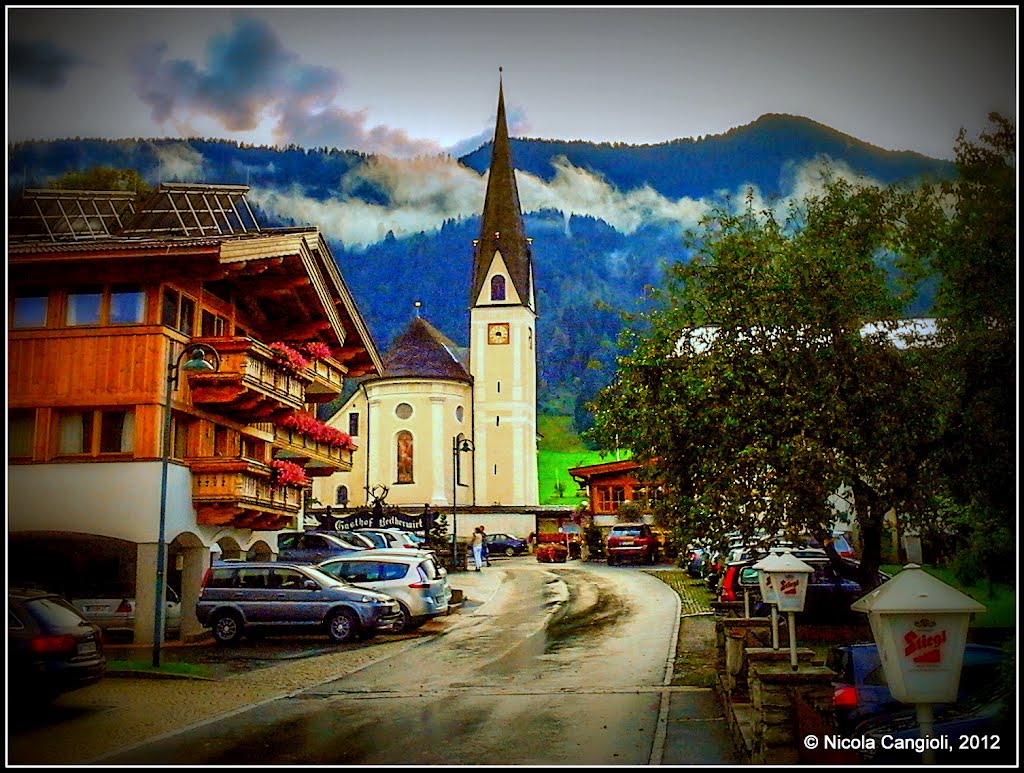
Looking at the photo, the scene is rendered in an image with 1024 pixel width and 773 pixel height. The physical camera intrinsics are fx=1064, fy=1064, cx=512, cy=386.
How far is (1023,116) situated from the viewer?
11578 millimetres

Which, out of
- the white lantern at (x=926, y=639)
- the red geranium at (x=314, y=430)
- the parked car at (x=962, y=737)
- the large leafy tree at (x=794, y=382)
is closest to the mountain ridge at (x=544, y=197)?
the large leafy tree at (x=794, y=382)

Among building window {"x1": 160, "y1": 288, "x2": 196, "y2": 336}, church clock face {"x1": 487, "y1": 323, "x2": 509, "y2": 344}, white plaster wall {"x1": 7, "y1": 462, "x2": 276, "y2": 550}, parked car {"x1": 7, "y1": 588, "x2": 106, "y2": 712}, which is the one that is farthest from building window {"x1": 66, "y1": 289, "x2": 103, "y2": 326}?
church clock face {"x1": 487, "y1": 323, "x2": 509, "y2": 344}

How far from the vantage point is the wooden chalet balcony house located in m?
21.9

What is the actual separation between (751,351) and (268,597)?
41.8 feet

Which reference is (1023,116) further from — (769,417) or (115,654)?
(115,654)

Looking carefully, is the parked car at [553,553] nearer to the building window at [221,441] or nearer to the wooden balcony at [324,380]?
the wooden balcony at [324,380]

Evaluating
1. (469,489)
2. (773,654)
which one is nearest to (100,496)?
(773,654)

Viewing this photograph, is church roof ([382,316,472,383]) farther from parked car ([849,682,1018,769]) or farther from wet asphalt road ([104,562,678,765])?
parked car ([849,682,1018,769])

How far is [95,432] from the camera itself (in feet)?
72.9

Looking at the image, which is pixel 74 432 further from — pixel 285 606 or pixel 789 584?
→ pixel 789 584

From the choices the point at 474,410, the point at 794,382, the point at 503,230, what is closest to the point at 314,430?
the point at 794,382

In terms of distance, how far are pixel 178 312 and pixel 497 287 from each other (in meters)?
58.3

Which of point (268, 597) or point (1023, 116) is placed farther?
point (268, 597)

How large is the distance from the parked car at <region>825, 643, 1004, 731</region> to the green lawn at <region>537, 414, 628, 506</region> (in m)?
86.9
